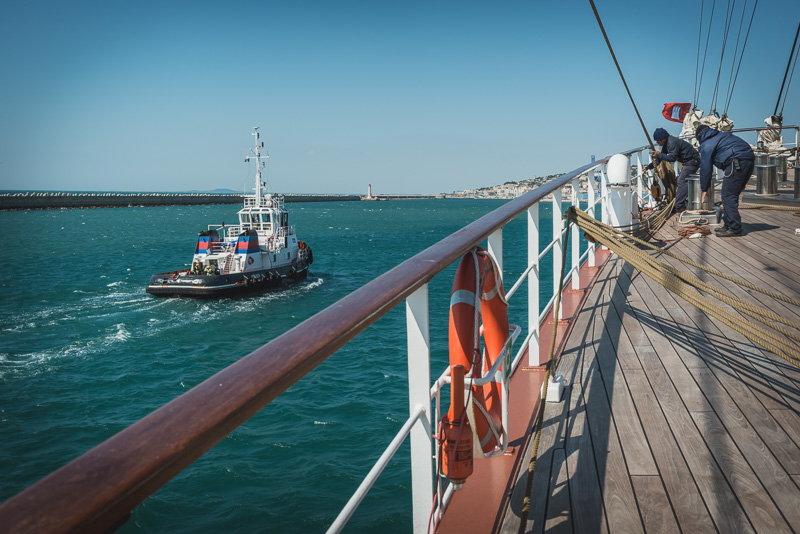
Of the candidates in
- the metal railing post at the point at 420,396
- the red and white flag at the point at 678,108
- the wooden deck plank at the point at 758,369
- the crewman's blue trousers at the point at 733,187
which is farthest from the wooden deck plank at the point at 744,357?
the red and white flag at the point at 678,108

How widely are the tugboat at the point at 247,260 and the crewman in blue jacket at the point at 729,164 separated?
58.1ft

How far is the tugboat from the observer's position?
20.9 m

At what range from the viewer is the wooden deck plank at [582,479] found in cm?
164

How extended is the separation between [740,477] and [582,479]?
1.61 feet

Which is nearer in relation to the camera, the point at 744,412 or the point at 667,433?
the point at 667,433

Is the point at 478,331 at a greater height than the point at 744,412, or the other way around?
the point at 478,331

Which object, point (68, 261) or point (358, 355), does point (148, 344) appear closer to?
point (358, 355)

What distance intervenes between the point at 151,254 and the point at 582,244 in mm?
28768

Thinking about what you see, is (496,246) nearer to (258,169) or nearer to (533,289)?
(533,289)

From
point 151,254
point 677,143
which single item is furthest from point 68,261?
point 677,143

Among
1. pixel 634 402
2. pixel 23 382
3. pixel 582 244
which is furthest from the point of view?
pixel 582 244

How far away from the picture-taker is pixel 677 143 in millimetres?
7117

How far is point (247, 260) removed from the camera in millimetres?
21984

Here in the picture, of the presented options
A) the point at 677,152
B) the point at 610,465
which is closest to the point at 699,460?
the point at 610,465
